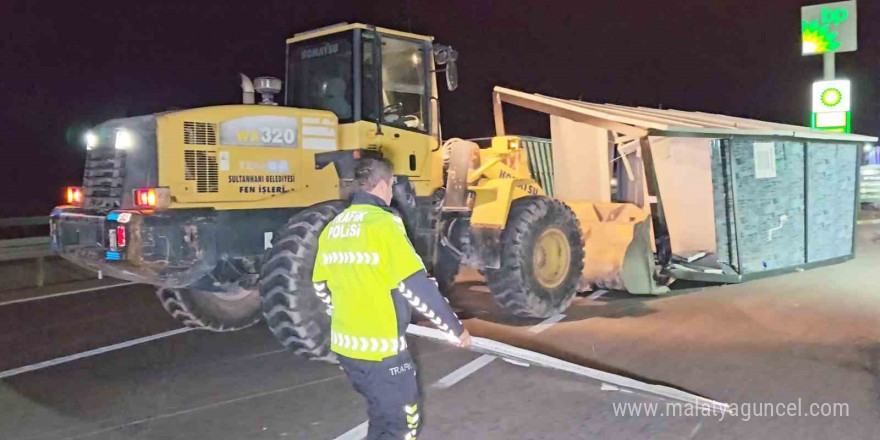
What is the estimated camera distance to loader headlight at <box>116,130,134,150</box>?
6.99 metres

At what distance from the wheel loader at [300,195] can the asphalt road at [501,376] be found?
0.56 m

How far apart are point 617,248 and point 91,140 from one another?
20.3ft

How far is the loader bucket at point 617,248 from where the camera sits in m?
10.0

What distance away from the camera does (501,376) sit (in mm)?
6629

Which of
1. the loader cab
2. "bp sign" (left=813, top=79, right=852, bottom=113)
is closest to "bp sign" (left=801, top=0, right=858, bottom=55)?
"bp sign" (left=813, top=79, right=852, bottom=113)

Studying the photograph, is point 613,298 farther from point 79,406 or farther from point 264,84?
point 79,406

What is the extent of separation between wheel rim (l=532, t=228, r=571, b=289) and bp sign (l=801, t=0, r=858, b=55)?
14893 mm

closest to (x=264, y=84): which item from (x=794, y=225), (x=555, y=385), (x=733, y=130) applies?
(x=555, y=385)

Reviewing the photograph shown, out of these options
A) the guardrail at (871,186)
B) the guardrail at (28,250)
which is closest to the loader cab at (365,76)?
the guardrail at (28,250)

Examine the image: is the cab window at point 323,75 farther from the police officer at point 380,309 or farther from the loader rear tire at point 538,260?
the police officer at point 380,309

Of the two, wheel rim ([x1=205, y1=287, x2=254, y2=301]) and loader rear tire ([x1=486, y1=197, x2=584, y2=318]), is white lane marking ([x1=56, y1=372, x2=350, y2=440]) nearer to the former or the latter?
wheel rim ([x1=205, y1=287, x2=254, y2=301])

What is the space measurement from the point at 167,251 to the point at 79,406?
4.57ft

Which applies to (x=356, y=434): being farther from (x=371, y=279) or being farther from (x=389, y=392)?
(x=371, y=279)

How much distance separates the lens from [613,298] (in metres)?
10.3
